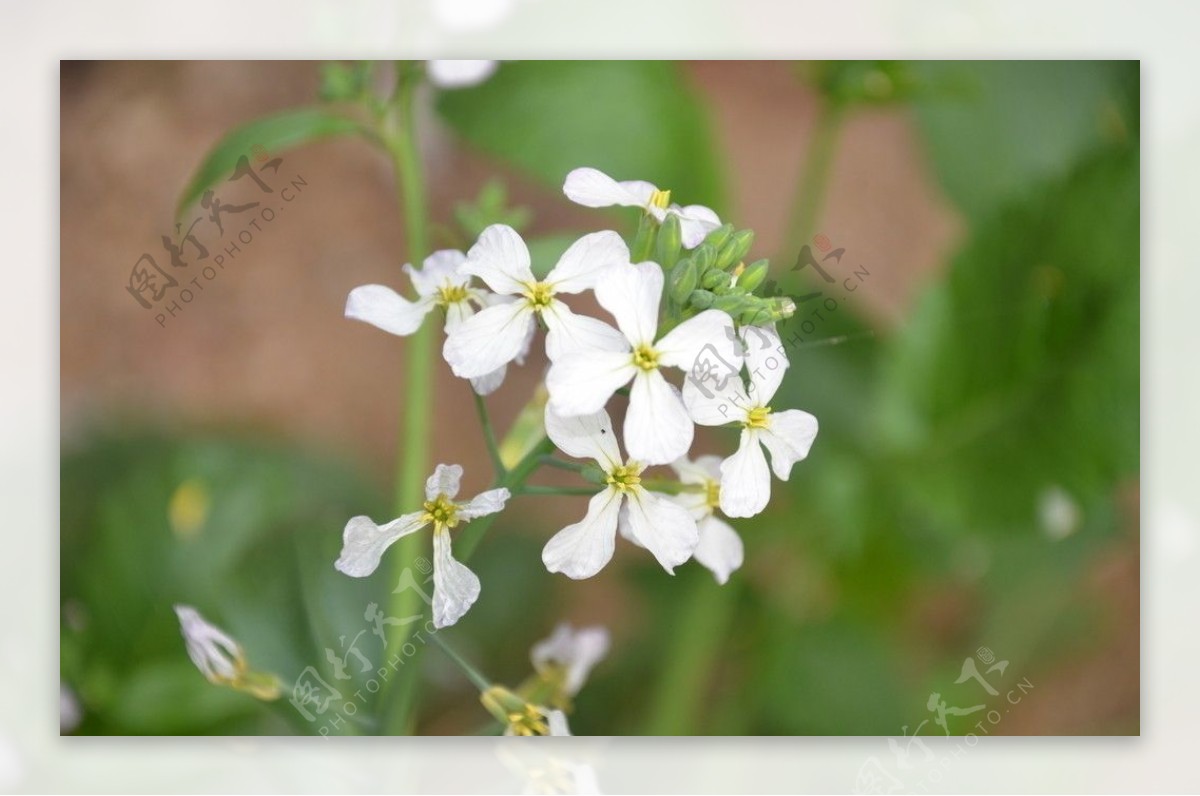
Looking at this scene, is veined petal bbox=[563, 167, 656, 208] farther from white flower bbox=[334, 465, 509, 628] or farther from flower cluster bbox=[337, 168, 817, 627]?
white flower bbox=[334, 465, 509, 628]

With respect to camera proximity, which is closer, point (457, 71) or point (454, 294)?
point (454, 294)

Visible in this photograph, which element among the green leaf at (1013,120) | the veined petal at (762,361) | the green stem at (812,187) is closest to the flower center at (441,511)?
the veined petal at (762,361)

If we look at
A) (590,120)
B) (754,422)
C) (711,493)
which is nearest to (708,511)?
(711,493)

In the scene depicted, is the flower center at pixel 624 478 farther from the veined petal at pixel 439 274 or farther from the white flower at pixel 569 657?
the white flower at pixel 569 657

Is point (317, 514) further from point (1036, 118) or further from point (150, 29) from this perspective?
point (1036, 118)

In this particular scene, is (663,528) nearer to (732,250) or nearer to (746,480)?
(746,480)

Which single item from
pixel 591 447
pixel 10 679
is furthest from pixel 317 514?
pixel 591 447

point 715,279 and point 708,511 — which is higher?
point 715,279
